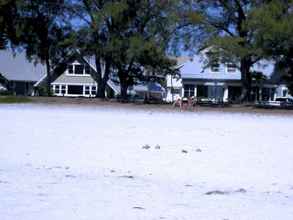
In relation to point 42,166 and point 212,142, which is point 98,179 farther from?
point 212,142

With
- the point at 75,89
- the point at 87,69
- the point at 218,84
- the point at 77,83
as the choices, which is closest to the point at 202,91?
the point at 218,84

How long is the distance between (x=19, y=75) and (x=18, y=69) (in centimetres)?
151

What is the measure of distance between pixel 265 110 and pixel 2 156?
36.9 meters

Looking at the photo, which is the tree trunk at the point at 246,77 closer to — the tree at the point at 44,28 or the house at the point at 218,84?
the house at the point at 218,84

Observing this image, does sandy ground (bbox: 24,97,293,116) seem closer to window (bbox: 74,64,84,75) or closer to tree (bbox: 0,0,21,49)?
tree (bbox: 0,0,21,49)

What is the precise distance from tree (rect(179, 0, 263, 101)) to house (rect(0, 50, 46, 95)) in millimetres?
39401

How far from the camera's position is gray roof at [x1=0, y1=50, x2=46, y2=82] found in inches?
3529

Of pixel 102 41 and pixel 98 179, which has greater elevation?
pixel 102 41

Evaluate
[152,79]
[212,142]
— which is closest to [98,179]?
[212,142]

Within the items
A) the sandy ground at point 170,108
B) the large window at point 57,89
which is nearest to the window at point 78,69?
the large window at point 57,89

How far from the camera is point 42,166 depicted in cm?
1227

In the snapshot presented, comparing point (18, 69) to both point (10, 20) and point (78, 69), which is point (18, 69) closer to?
point (78, 69)

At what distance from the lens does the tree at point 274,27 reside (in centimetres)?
4531

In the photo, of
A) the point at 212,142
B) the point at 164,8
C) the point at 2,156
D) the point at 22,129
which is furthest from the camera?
the point at 164,8
